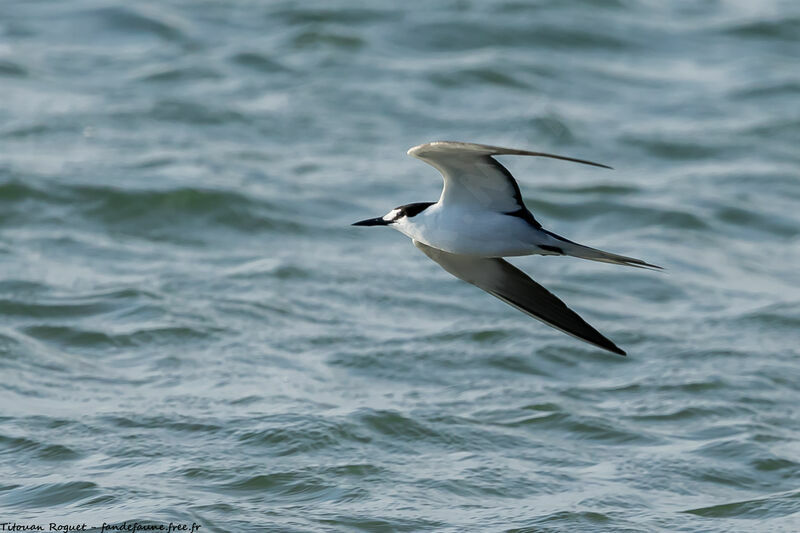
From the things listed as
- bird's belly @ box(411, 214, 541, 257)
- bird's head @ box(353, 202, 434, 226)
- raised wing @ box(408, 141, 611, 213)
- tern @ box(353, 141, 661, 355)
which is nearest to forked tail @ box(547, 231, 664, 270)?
tern @ box(353, 141, 661, 355)

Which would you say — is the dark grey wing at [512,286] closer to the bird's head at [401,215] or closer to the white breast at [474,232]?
the bird's head at [401,215]

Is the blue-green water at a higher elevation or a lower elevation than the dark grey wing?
lower

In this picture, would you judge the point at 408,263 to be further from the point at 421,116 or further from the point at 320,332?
the point at 421,116

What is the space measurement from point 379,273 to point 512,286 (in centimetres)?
455

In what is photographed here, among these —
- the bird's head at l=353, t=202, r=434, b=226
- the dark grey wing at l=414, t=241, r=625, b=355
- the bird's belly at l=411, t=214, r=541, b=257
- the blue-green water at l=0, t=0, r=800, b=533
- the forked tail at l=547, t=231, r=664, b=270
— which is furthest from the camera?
the blue-green water at l=0, t=0, r=800, b=533

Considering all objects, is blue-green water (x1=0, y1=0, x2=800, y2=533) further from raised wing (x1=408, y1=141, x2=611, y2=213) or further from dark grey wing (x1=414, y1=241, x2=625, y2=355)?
raised wing (x1=408, y1=141, x2=611, y2=213)

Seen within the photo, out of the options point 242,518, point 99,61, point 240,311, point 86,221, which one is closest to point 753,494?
point 242,518

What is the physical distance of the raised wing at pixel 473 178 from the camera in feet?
19.0

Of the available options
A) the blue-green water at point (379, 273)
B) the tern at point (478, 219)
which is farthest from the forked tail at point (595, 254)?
the blue-green water at point (379, 273)

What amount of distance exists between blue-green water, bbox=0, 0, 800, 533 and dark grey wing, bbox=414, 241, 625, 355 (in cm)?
159

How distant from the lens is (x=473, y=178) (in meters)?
6.09

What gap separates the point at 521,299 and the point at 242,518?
211 centimetres

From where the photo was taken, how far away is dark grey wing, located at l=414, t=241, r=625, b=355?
6598 mm

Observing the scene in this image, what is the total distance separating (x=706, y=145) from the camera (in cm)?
1438
